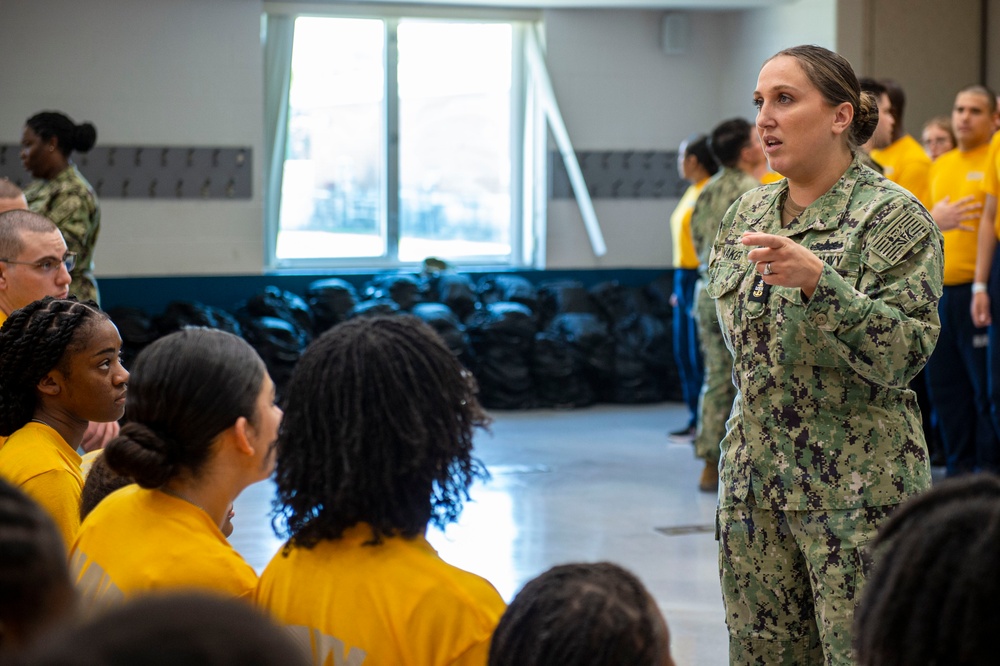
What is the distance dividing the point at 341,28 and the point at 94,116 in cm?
200

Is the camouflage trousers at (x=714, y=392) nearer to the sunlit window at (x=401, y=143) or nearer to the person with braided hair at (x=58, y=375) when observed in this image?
the person with braided hair at (x=58, y=375)

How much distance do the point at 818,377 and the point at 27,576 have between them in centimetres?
150

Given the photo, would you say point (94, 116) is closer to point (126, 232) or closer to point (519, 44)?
point (126, 232)

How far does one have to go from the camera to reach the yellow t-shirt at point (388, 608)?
139 cm

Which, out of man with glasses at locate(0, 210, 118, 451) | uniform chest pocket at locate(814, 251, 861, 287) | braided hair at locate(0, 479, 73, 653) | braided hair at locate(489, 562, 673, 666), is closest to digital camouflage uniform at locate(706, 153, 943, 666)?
uniform chest pocket at locate(814, 251, 861, 287)

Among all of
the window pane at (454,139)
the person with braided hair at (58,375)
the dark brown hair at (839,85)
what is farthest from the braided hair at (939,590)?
the window pane at (454,139)

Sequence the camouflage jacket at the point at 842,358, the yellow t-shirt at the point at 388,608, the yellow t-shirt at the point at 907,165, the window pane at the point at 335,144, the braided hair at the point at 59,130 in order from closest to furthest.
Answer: the yellow t-shirt at the point at 388,608, the camouflage jacket at the point at 842,358, the yellow t-shirt at the point at 907,165, the braided hair at the point at 59,130, the window pane at the point at 335,144

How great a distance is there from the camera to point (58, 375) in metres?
2.29

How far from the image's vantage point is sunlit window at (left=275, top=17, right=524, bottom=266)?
28.5 ft

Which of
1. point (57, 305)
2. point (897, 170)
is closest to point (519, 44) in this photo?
point (897, 170)

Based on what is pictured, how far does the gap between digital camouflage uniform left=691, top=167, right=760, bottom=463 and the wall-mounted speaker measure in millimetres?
3591

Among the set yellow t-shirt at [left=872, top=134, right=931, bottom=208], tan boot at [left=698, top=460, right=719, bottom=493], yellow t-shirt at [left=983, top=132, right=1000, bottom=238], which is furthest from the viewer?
tan boot at [left=698, top=460, right=719, bottom=493]

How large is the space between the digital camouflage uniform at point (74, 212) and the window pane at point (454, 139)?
3881 millimetres

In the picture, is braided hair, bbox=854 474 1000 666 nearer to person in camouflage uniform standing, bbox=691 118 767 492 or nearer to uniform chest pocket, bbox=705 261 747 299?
uniform chest pocket, bbox=705 261 747 299
